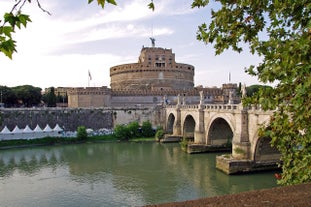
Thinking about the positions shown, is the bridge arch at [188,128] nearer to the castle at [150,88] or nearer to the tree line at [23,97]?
the castle at [150,88]

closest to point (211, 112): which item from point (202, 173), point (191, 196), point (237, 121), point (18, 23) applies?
point (237, 121)

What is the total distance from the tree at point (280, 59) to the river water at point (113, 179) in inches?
295

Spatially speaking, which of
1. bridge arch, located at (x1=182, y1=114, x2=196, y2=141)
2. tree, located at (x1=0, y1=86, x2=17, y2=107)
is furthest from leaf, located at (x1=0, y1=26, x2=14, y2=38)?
tree, located at (x1=0, y1=86, x2=17, y2=107)

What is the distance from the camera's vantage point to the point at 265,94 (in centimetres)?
388

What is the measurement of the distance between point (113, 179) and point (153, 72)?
103 ft

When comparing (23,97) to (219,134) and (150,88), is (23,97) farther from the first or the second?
(219,134)

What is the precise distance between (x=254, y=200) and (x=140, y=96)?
118ft

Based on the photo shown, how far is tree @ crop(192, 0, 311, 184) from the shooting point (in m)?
3.45

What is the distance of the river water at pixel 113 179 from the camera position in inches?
464

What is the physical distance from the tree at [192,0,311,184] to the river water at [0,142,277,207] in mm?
7486

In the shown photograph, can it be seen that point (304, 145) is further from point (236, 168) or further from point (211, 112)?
point (211, 112)

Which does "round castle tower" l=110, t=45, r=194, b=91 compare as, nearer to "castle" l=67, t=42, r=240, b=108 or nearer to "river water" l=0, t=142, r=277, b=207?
"castle" l=67, t=42, r=240, b=108

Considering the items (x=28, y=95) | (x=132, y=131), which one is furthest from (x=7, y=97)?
(x=132, y=131)

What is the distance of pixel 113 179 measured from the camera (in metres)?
14.5
